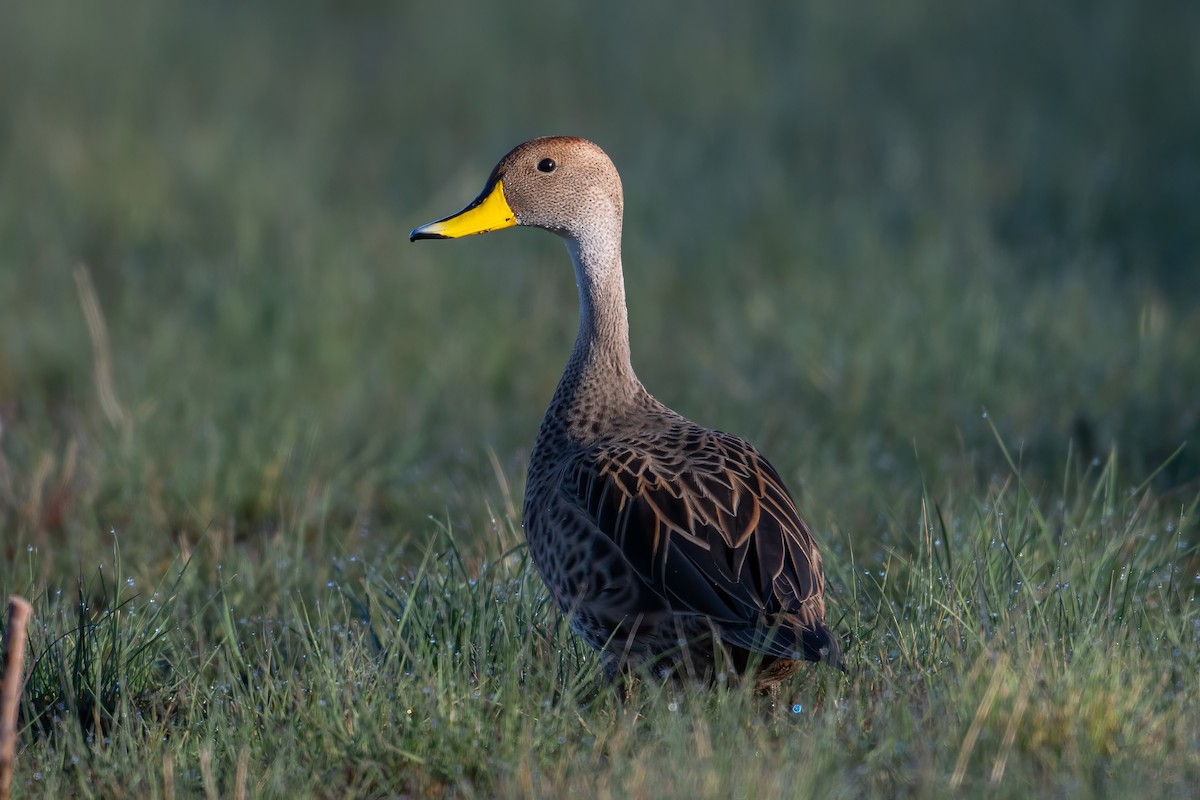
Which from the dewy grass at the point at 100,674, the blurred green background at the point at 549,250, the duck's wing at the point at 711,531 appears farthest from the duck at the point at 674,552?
the dewy grass at the point at 100,674

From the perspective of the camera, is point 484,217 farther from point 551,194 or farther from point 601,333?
point 601,333

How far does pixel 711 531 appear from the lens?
3.07 meters

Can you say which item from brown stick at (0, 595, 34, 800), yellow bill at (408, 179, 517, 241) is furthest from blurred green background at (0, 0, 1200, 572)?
brown stick at (0, 595, 34, 800)

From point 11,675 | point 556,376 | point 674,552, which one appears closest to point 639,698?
point 674,552

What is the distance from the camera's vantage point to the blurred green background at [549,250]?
4734 mm

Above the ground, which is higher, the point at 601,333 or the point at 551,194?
the point at 551,194

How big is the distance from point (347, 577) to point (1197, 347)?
314 centimetres

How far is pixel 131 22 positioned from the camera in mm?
9320

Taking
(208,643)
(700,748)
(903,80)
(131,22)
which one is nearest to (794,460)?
(208,643)

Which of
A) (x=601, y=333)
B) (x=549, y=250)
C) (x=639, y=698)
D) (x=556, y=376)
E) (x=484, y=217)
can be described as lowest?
(x=639, y=698)

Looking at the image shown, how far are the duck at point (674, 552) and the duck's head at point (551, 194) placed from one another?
→ 520 mm

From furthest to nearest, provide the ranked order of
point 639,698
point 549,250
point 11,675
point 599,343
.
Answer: point 549,250
point 599,343
point 639,698
point 11,675

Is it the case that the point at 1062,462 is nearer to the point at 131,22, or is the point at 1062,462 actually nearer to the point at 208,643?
the point at 208,643

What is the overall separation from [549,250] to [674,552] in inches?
167
